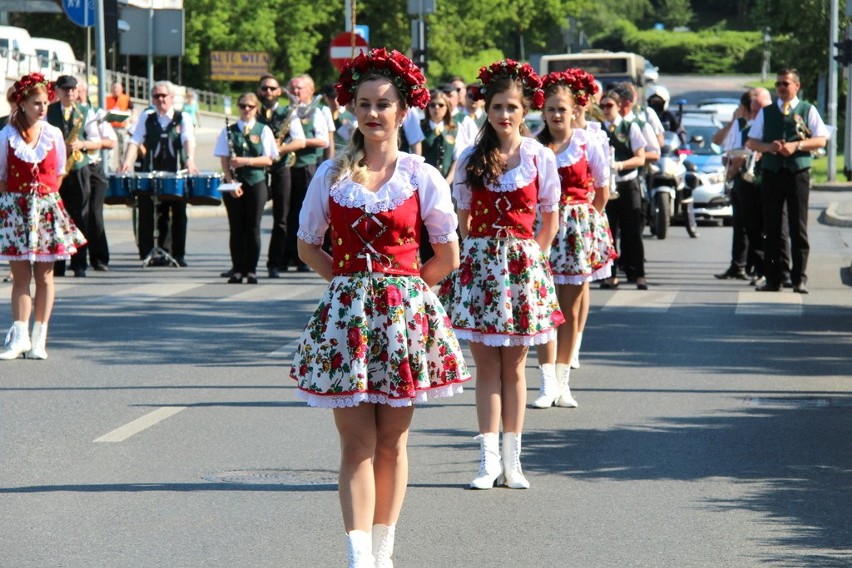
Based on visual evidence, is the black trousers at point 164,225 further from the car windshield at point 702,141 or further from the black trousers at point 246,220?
the car windshield at point 702,141

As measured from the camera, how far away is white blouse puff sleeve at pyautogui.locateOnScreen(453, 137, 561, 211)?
27.9 ft

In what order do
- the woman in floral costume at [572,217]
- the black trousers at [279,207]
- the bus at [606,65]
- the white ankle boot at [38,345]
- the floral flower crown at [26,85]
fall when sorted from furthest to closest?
the bus at [606,65], the black trousers at [279,207], the white ankle boot at [38,345], the floral flower crown at [26,85], the woman in floral costume at [572,217]

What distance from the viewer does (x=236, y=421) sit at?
10.1 metres

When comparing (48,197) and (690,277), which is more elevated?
(48,197)

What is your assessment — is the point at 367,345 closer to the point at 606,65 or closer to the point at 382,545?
the point at 382,545

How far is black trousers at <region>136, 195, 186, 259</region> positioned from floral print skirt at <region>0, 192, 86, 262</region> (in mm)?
6807

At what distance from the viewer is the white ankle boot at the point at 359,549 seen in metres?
6.17

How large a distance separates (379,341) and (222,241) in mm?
18817

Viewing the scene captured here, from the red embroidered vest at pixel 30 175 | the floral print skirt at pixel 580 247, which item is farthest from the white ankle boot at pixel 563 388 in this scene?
the red embroidered vest at pixel 30 175

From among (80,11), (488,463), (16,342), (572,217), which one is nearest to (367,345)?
(488,463)

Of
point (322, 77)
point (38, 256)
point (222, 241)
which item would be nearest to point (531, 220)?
point (38, 256)

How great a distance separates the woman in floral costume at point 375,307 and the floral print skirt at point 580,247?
4.57 metres

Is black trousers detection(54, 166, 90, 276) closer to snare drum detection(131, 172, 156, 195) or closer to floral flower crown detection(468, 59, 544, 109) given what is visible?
snare drum detection(131, 172, 156, 195)

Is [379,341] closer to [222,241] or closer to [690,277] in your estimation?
[690,277]
